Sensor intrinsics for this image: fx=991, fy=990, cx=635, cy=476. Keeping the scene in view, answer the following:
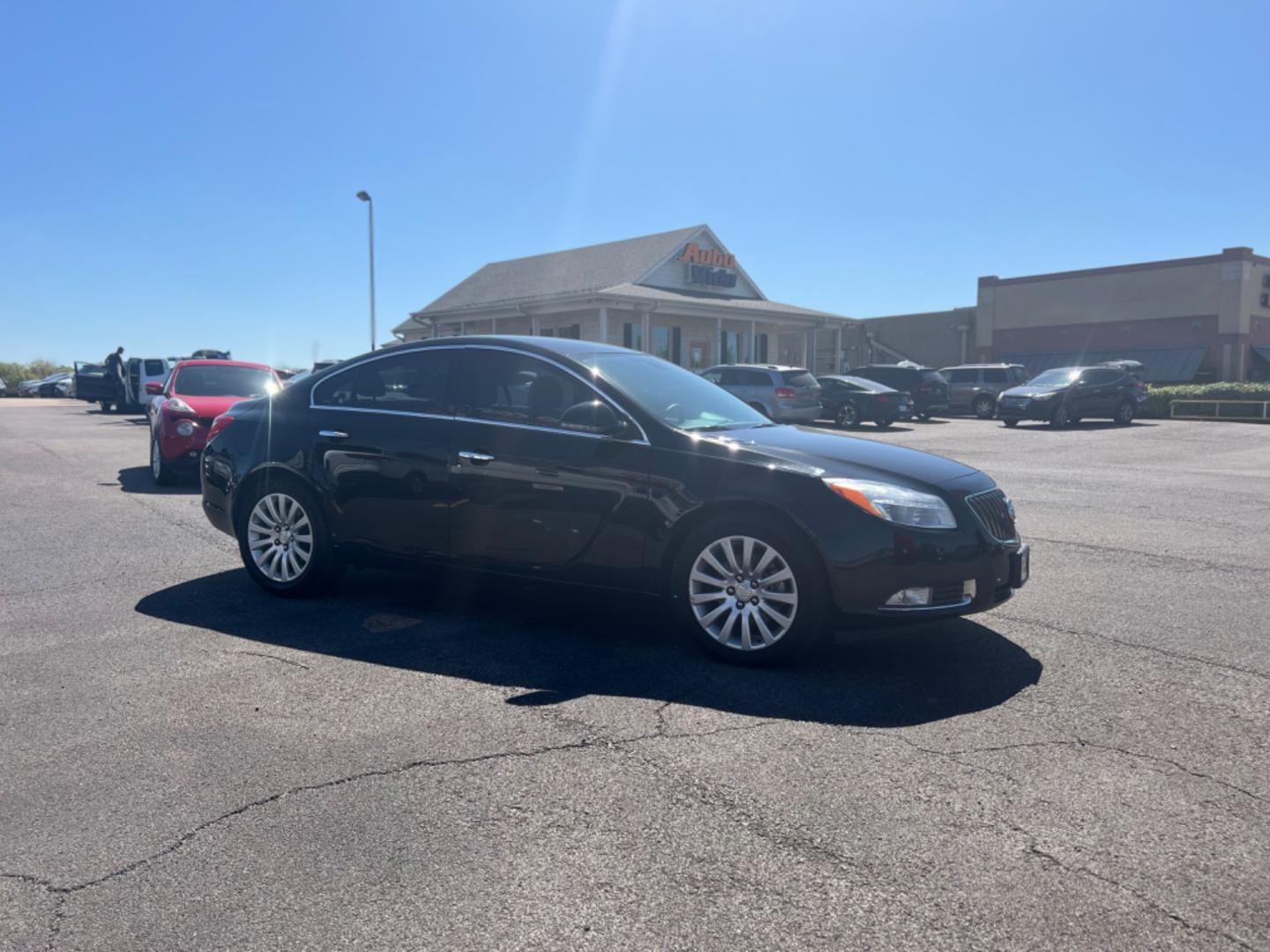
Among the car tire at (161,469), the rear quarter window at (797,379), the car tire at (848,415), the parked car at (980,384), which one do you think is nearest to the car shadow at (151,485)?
the car tire at (161,469)

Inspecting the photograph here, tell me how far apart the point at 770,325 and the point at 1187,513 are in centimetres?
2757

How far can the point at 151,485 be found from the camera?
11.8 m

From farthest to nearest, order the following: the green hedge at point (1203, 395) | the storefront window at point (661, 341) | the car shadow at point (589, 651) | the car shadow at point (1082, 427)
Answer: the storefront window at point (661, 341) → the green hedge at point (1203, 395) → the car shadow at point (1082, 427) → the car shadow at point (589, 651)

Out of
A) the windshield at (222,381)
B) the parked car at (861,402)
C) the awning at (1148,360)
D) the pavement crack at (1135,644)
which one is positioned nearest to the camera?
the pavement crack at (1135,644)

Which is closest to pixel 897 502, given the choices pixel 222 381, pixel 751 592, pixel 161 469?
pixel 751 592

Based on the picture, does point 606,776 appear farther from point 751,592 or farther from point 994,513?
point 994,513

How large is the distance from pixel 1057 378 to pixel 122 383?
92.3 feet

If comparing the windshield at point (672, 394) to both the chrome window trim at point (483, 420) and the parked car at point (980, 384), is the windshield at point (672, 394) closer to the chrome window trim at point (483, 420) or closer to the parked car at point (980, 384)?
the chrome window trim at point (483, 420)

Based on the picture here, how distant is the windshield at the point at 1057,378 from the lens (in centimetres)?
2534

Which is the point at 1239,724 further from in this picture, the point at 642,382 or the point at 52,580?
the point at 52,580

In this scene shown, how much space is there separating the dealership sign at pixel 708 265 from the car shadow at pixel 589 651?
94.2 feet

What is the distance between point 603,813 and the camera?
3240 mm

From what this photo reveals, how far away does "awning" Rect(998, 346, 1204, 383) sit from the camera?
133 feet

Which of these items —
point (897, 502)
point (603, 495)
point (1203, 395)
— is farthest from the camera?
point (1203, 395)
